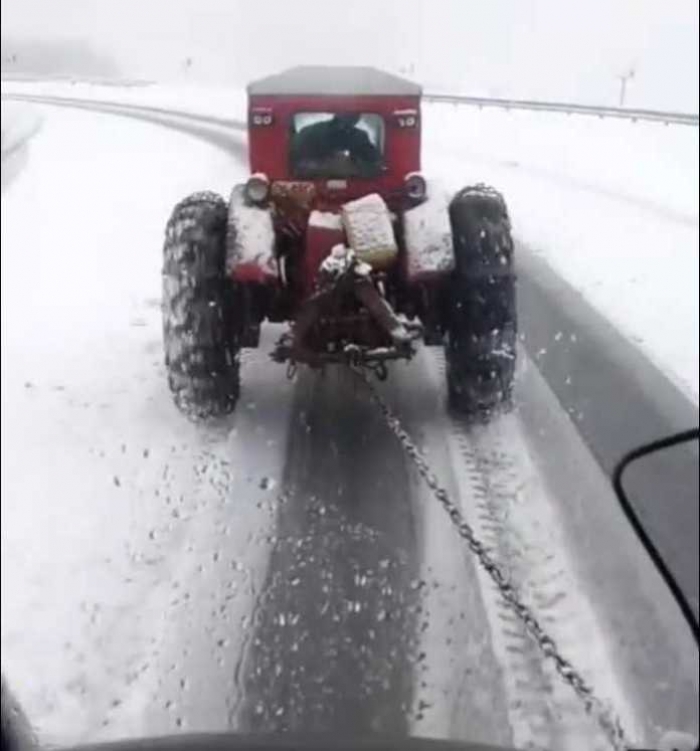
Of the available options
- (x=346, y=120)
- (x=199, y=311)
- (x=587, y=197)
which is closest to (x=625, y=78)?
(x=346, y=120)

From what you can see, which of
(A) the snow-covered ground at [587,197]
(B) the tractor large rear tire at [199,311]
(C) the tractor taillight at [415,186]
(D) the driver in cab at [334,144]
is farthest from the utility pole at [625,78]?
(B) the tractor large rear tire at [199,311]

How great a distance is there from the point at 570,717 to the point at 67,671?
4.99 feet

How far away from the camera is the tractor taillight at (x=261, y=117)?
4852mm

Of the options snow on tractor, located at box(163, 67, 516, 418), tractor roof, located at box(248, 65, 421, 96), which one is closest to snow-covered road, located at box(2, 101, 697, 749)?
snow on tractor, located at box(163, 67, 516, 418)

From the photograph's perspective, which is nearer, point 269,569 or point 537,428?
A: point 269,569

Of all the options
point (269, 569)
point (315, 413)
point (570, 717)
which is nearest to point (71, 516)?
point (269, 569)

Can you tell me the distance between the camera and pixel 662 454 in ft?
21.9

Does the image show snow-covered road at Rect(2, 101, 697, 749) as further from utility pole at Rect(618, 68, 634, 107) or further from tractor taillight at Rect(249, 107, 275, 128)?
utility pole at Rect(618, 68, 634, 107)

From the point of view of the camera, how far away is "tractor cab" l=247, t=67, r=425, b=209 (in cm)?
429

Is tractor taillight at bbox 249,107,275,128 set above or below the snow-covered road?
above

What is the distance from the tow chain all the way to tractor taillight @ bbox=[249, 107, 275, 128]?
1441 millimetres

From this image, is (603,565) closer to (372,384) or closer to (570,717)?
(570,717)

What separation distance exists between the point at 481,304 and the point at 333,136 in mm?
1272

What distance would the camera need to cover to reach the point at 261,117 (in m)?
4.93
